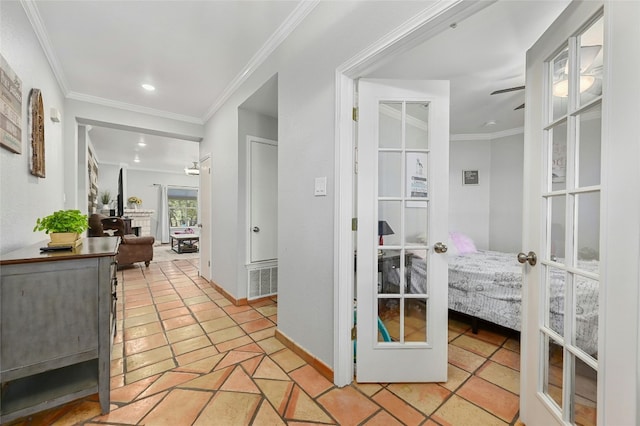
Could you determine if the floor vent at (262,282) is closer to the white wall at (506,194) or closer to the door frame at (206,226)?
the door frame at (206,226)

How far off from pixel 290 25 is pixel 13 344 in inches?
103

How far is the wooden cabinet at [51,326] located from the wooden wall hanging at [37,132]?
3.53ft

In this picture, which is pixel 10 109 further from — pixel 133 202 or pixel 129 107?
pixel 133 202

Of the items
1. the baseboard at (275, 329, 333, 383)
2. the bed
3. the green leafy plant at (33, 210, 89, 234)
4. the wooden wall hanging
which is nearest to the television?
the wooden wall hanging

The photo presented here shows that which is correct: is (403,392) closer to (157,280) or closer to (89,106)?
(157,280)

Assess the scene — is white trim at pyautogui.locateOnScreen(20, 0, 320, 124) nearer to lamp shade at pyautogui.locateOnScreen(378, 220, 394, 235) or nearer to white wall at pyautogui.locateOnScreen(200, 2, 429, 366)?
white wall at pyautogui.locateOnScreen(200, 2, 429, 366)

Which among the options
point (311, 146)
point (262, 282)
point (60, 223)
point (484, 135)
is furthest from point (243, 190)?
point (484, 135)

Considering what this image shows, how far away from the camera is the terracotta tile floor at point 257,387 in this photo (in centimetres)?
142

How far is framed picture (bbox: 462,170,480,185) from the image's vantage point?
178 inches

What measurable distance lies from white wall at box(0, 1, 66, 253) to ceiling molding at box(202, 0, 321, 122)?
1.60 metres

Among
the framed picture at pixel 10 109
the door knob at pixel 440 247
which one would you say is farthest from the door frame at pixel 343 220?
the framed picture at pixel 10 109

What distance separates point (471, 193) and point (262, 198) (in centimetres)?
369

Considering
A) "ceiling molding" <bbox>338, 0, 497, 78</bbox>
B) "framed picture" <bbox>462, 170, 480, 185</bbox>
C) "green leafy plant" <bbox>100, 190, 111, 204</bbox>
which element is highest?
"ceiling molding" <bbox>338, 0, 497, 78</bbox>

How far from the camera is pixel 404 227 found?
171 cm
